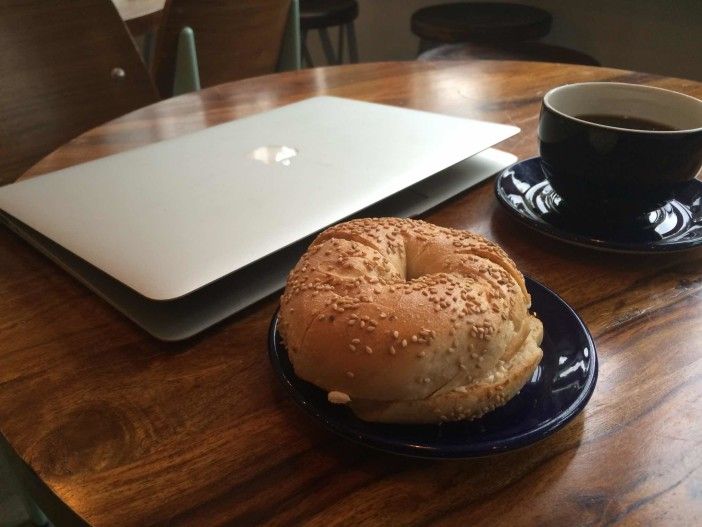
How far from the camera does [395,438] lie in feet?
1.06

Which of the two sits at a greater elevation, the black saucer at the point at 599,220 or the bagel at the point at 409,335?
the bagel at the point at 409,335

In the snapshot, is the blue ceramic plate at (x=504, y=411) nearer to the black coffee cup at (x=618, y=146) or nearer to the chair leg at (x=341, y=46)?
the black coffee cup at (x=618, y=146)

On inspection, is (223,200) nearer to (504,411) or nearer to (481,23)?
(504,411)

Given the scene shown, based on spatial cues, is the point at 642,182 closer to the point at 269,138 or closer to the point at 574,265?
the point at 574,265

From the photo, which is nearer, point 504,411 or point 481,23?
point 504,411

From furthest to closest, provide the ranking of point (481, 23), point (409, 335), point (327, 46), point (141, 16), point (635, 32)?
point (327, 46), point (635, 32), point (481, 23), point (141, 16), point (409, 335)

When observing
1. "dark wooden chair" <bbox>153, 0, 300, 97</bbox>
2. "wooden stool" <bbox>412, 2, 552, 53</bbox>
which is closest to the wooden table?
"dark wooden chair" <bbox>153, 0, 300, 97</bbox>

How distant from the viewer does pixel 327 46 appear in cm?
298

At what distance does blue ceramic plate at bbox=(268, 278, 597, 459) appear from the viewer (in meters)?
0.32

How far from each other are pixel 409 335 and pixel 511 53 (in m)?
1.56

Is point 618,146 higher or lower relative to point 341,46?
higher

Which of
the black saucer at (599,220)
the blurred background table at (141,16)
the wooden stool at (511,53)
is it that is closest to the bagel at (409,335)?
the black saucer at (599,220)

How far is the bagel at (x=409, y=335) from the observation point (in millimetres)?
331

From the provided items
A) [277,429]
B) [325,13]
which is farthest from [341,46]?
[277,429]
